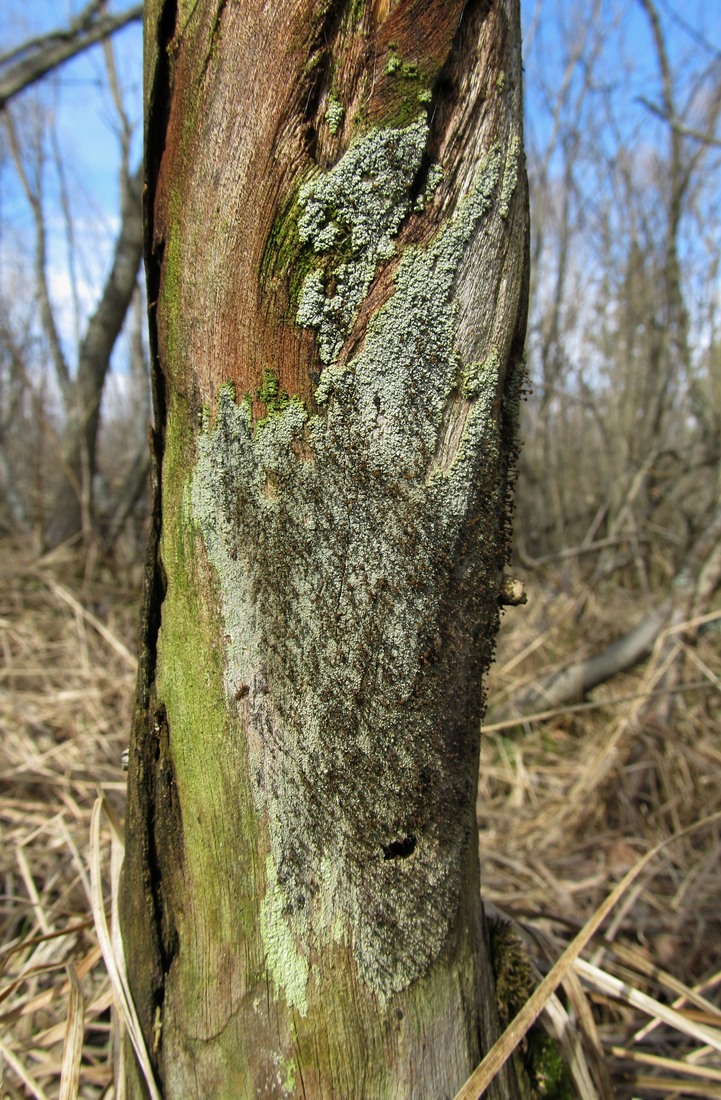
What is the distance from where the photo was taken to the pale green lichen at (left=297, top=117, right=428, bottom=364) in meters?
0.64

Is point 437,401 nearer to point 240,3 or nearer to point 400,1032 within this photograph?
point 240,3

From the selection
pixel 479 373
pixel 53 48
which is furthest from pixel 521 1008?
pixel 53 48

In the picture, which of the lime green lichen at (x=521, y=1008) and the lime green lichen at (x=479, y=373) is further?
the lime green lichen at (x=521, y=1008)

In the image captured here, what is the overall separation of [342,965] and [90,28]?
5.35 meters

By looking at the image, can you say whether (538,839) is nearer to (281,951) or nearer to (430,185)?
(281,951)

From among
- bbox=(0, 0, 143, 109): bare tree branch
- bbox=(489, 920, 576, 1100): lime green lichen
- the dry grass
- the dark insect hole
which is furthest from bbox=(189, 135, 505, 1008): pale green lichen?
bbox=(0, 0, 143, 109): bare tree branch

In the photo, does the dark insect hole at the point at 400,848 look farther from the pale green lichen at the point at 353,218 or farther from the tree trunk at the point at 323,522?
the pale green lichen at the point at 353,218

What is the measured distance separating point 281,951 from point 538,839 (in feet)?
7.15

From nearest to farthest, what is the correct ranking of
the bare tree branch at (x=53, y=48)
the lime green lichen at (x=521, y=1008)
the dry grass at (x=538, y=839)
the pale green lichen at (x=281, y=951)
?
the pale green lichen at (x=281, y=951)
the lime green lichen at (x=521, y=1008)
the dry grass at (x=538, y=839)
the bare tree branch at (x=53, y=48)

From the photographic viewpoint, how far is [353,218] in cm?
65

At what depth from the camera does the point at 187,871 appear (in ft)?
2.60

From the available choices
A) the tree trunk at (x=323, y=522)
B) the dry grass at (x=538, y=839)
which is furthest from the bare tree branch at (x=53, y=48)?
the tree trunk at (x=323, y=522)

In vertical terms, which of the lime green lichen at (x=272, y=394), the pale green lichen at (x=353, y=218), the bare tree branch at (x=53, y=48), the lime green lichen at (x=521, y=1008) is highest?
the bare tree branch at (x=53, y=48)

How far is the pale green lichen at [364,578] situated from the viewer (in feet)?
2.20
